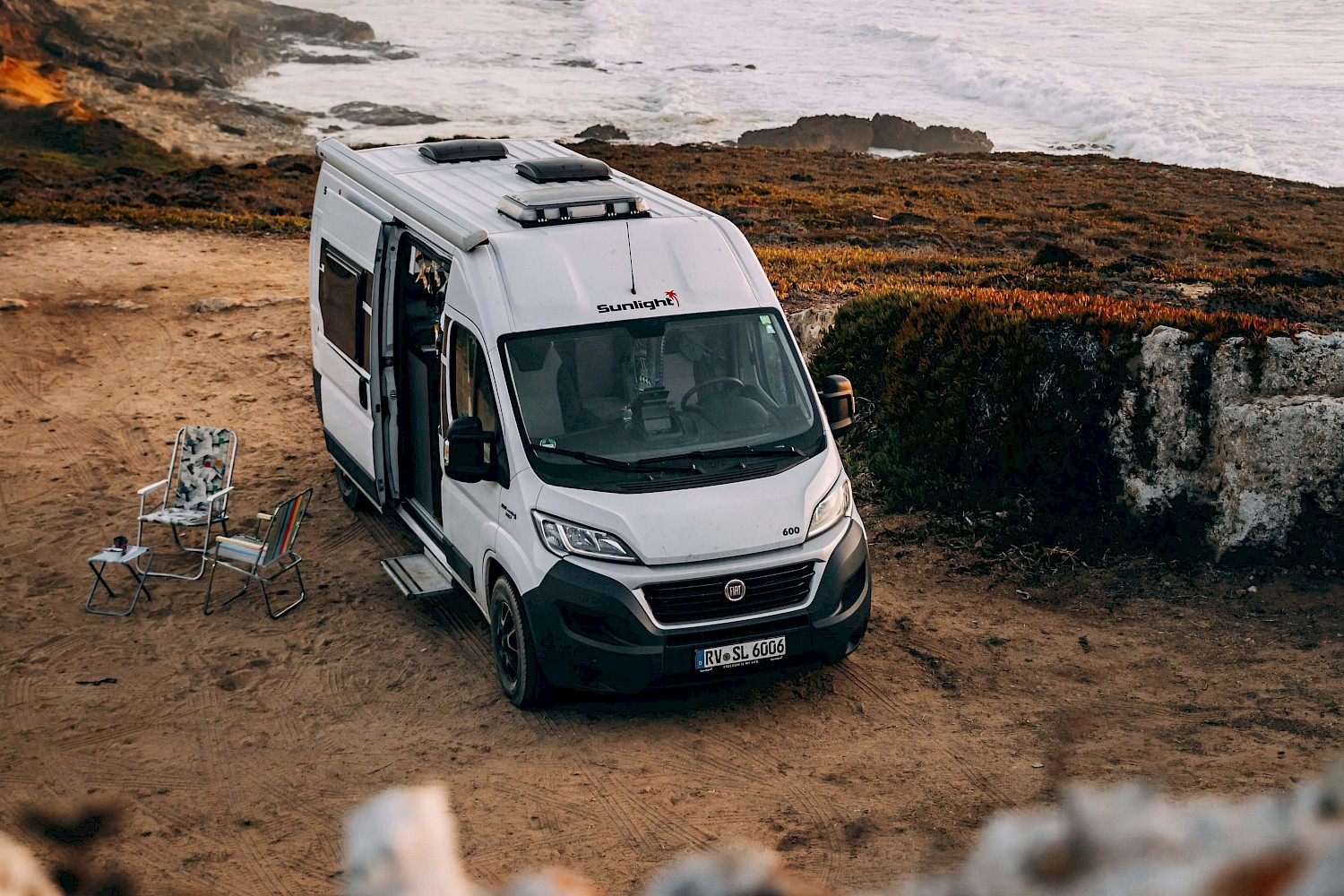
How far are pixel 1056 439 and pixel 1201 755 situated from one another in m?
3.63

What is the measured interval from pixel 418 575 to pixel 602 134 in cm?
5767

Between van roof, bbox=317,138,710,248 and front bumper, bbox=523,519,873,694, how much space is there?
2.37 metres

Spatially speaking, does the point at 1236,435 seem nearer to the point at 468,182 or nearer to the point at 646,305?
the point at 646,305

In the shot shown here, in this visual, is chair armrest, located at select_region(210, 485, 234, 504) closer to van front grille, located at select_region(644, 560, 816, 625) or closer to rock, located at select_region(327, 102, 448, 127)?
van front grille, located at select_region(644, 560, 816, 625)

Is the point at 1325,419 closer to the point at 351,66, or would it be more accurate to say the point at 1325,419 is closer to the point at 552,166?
the point at 552,166

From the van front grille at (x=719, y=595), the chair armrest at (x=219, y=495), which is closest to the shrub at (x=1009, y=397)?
the van front grille at (x=719, y=595)

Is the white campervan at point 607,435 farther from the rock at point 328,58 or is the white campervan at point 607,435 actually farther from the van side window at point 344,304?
the rock at point 328,58

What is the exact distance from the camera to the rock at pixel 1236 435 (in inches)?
352

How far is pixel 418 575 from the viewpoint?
9156mm

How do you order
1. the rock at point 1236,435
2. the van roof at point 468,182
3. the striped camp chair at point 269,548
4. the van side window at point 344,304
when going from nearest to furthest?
the van roof at point 468,182
the rock at point 1236,435
the striped camp chair at point 269,548
the van side window at point 344,304

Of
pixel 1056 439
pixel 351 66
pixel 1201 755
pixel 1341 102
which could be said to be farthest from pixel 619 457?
pixel 351 66

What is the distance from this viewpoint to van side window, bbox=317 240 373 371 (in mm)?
9570

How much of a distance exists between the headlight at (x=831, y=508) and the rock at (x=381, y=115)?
64.6 m

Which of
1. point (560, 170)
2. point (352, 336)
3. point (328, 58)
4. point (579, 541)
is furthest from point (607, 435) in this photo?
point (328, 58)
